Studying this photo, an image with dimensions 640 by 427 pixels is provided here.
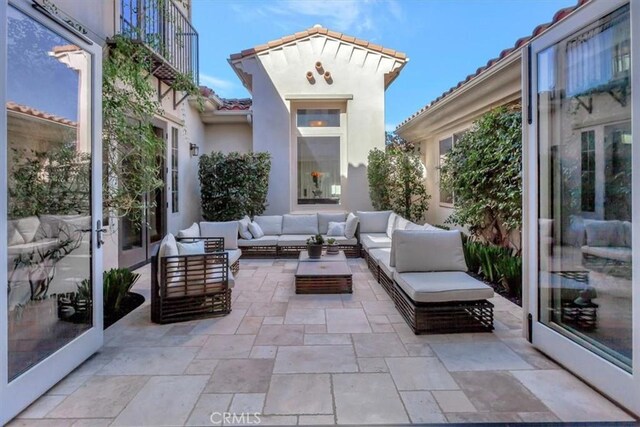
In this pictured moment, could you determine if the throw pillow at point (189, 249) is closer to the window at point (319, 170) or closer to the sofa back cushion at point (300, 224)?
the sofa back cushion at point (300, 224)

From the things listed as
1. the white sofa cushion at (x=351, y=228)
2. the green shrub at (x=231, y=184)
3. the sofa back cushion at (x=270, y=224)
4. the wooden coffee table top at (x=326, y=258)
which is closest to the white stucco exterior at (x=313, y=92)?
the green shrub at (x=231, y=184)

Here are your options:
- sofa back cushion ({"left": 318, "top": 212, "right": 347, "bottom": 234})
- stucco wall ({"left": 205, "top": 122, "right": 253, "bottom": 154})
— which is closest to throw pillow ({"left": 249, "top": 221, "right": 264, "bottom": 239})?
sofa back cushion ({"left": 318, "top": 212, "right": 347, "bottom": 234})

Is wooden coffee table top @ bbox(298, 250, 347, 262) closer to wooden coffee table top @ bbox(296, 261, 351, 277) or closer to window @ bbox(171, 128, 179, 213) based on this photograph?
wooden coffee table top @ bbox(296, 261, 351, 277)

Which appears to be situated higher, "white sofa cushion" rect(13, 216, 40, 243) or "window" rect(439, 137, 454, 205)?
"window" rect(439, 137, 454, 205)

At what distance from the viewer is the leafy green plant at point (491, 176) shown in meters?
4.70

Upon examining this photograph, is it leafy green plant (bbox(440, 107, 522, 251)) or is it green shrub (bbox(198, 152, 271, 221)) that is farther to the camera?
green shrub (bbox(198, 152, 271, 221))

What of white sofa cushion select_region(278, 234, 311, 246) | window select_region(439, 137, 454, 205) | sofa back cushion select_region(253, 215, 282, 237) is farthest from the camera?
window select_region(439, 137, 454, 205)

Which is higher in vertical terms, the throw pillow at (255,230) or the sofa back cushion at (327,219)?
the sofa back cushion at (327,219)

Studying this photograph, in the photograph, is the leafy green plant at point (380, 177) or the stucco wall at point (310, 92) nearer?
the leafy green plant at point (380, 177)

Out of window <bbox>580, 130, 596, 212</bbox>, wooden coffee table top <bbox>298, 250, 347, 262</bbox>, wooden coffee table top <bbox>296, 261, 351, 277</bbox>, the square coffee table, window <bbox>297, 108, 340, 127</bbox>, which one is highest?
window <bbox>297, 108, 340, 127</bbox>

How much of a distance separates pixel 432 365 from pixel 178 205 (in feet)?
21.7

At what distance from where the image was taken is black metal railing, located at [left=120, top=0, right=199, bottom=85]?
5.46 metres

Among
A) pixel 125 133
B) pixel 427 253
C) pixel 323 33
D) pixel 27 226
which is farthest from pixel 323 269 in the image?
pixel 323 33

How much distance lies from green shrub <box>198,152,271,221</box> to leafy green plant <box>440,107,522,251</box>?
424 cm
